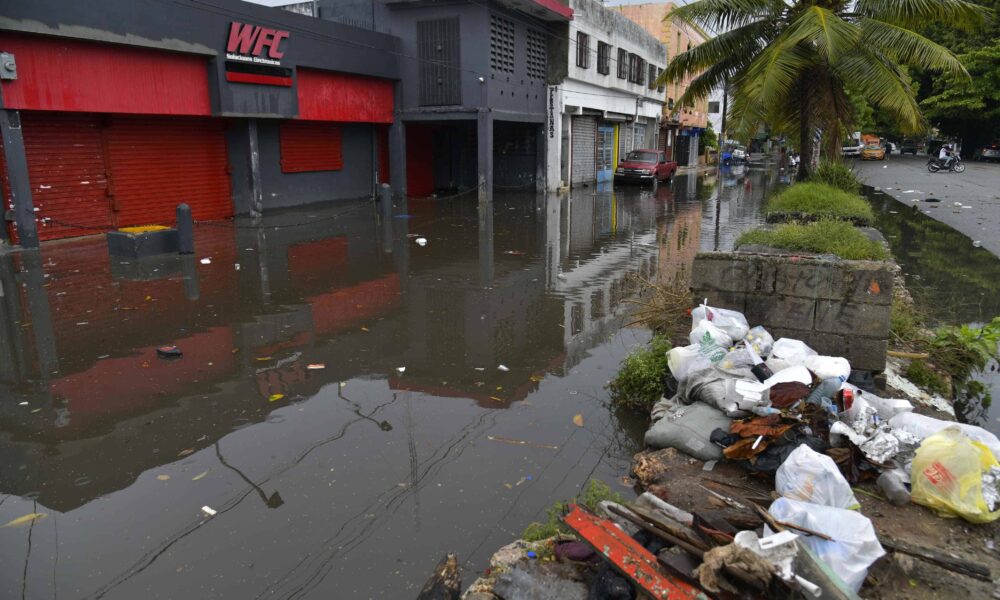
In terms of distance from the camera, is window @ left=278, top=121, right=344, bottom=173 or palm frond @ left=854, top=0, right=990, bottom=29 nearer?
palm frond @ left=854, top=0, right=990, bottom=29

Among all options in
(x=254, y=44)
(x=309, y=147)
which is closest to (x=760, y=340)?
(x=254, y=44)

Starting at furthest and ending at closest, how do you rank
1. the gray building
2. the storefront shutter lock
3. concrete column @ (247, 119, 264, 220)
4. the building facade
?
the building facade → the gray building → concrete column @ (247, 119, 264, 220) → the storefront shutter lock

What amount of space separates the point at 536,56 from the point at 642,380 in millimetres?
22680

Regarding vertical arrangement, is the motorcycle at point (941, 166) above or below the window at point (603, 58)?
below

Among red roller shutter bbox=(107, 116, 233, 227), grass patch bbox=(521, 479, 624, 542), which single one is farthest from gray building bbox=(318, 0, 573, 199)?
grass patch bbox=(521, 479, 624, 542)

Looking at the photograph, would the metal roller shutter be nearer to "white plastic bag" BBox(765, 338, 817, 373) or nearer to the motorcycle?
the motorcycle

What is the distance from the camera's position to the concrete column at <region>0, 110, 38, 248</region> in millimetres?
12312

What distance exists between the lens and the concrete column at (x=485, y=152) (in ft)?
72.8

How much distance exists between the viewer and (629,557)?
298 cm

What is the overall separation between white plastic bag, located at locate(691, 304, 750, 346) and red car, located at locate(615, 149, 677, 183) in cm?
2576

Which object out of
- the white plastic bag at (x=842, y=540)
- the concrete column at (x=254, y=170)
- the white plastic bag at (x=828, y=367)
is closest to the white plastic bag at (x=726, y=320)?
the white plastic bag at (x=828, y=367)

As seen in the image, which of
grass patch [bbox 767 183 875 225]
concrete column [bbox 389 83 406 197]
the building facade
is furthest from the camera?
the building facade

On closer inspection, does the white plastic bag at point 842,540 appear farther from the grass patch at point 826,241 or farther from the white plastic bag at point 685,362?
the grass patch at point 826,241

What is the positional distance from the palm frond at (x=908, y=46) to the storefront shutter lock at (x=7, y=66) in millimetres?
16345
